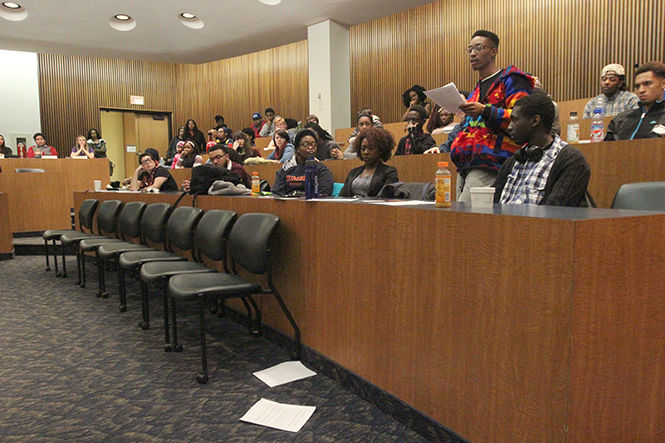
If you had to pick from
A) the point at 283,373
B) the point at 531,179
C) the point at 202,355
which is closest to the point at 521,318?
the point at 531,179

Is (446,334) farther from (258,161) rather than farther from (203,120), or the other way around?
(203,120)

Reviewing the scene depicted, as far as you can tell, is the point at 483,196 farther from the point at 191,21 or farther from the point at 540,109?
the point at 191,21

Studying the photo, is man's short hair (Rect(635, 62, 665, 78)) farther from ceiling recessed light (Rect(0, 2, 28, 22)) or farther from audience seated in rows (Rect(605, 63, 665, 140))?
ceiling recessed light (Rect(0, 2, 28, 22))

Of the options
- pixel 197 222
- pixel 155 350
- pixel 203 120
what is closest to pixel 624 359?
pixel 155 350

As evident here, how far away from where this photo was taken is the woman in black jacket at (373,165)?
10.7ft

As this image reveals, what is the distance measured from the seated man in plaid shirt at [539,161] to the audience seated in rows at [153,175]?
4.20 m

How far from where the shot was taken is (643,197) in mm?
2092

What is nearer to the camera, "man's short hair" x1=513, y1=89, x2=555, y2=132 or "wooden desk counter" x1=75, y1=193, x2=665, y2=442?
"wooden desk counter" x1=75, y1=193, x2=665, y2=442

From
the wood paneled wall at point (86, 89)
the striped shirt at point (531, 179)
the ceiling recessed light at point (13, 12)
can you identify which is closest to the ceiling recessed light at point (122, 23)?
the ceiling recessed light at point (13, 12)

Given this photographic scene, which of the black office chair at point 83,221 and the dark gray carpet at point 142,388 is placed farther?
the black office chair at point 83,221

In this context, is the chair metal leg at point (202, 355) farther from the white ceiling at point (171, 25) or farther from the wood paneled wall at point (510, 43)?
the wood paneled wall at point (510, 43)

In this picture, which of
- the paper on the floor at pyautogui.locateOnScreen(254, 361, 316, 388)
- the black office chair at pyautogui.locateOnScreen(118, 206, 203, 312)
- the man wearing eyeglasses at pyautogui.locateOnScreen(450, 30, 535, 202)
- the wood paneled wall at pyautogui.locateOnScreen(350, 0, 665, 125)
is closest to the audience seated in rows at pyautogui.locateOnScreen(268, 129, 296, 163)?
the black office chair at pyautogui.locateOnScreen(118, 206, 203, 312)

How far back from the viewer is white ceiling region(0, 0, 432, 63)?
696 centimetres

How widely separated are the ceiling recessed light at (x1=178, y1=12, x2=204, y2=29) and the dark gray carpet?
216 inches
